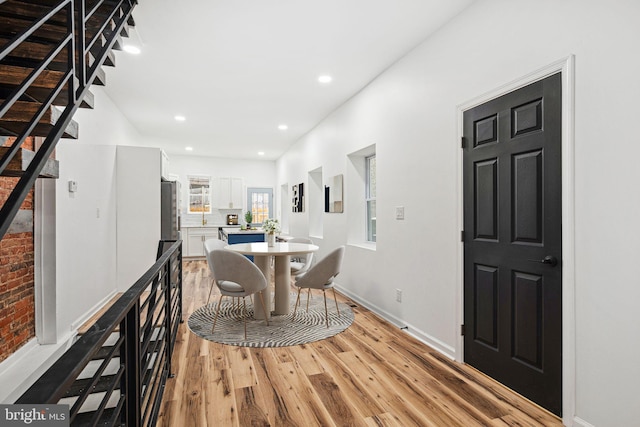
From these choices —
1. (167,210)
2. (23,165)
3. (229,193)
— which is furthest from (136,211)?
(229,193)

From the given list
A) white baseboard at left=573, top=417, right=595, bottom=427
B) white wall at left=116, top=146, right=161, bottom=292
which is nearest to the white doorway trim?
white baseboard at left=573, top=417, right=595, bottom=427

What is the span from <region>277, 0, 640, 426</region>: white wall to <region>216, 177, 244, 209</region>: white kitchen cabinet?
5.62m

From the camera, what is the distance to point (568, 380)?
6.15ft

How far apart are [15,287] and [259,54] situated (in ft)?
9.77

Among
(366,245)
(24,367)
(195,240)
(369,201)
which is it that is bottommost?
(24,367)

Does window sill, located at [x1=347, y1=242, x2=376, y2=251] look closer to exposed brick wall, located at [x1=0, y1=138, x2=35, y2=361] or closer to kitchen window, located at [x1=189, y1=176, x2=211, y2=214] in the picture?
exposed brick wall, located at [x1=0, y1=138, x2=35, y2=361]

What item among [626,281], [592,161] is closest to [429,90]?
[592,161]

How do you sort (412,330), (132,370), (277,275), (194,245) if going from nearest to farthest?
(132,370) < (412,330) < (277,275) < (194,245)

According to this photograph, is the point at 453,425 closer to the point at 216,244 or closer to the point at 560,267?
the point at 560,267

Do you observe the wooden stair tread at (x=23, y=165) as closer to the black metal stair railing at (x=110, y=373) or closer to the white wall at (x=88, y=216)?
the black metal stair railing at (x=110, y=373)

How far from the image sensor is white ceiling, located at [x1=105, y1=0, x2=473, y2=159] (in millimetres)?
2645

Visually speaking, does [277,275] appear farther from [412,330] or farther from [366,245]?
→ [412,330]

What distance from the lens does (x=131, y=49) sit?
3.24m

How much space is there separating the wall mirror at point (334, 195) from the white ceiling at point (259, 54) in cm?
110
